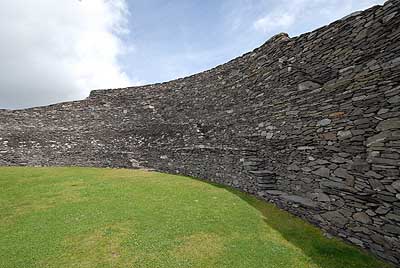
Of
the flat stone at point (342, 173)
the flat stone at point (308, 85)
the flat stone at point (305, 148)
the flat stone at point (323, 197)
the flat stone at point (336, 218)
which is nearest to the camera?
the flat stone at point (336, 218)

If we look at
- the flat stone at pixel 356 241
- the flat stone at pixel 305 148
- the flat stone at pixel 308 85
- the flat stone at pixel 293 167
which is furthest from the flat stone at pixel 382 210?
the flat stone at pixel 308 85

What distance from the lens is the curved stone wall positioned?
581 centimetres

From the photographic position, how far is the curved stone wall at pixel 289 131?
229 inches

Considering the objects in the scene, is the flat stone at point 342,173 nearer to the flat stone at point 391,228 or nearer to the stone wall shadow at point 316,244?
the flat stone at point 391,228

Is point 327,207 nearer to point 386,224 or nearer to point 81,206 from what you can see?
point 386,224

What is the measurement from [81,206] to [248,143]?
741 centimetres

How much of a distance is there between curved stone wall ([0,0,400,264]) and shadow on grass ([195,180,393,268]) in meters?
0.27

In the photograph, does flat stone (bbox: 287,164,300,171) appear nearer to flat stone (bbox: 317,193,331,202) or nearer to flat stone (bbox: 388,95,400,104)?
flat stone (bbox: 317,193,331,202)

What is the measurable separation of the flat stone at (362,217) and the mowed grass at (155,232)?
72 centimetres

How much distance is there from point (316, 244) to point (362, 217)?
1.28 meters

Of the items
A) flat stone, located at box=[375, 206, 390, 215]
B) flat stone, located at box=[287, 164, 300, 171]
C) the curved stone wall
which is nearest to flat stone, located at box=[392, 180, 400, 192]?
the curved stone wall

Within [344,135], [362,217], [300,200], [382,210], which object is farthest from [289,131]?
[382,210]

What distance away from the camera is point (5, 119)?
19516 millimetres

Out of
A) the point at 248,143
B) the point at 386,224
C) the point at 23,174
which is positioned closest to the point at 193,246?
the point at 386,224
